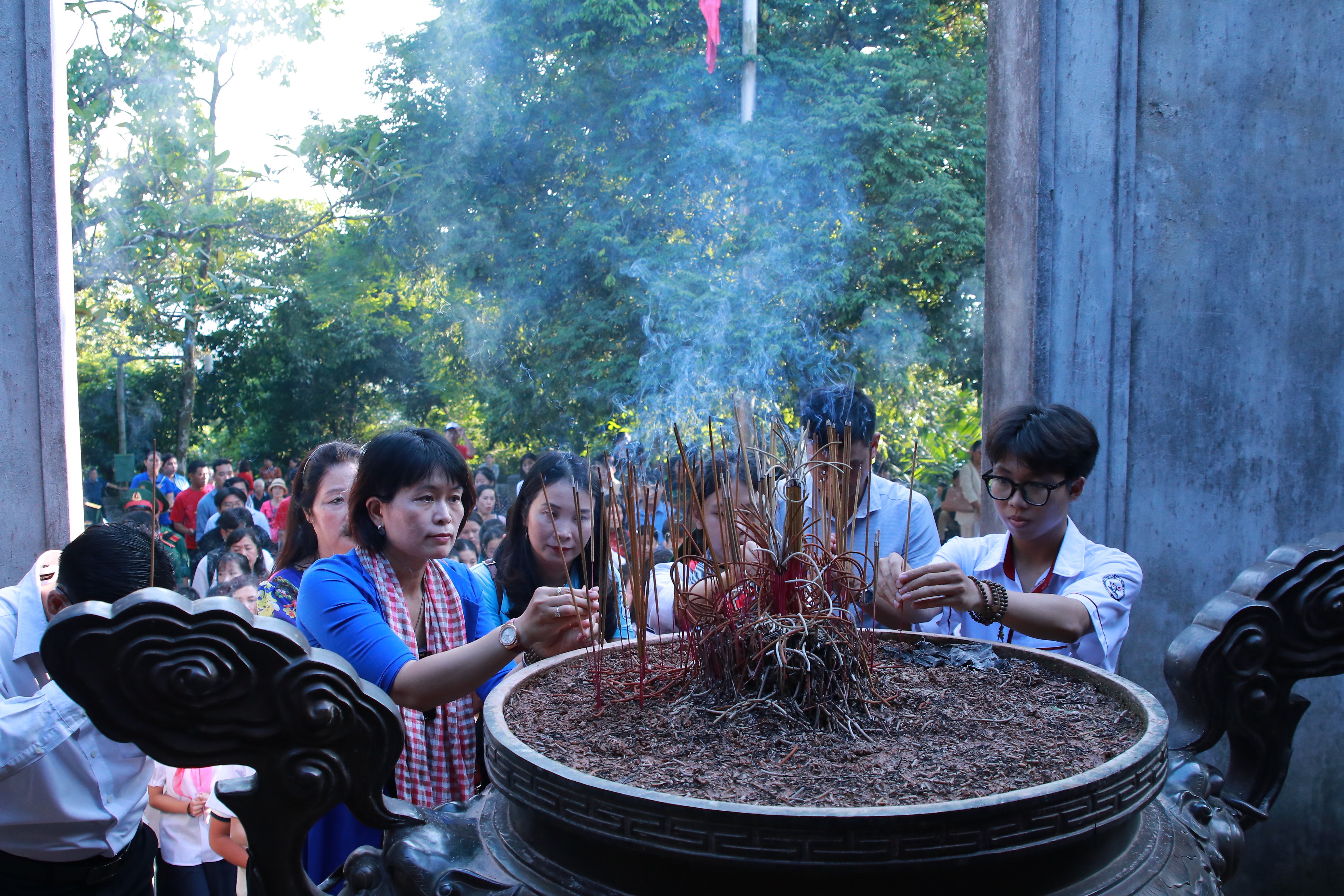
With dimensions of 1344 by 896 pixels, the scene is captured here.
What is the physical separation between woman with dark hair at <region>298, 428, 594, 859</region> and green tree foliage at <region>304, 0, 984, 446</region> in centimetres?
654

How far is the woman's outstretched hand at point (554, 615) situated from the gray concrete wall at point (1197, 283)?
1940 millimetres

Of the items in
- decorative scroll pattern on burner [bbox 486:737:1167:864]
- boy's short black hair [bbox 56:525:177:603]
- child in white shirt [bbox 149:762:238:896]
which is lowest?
child in white shirt [bbox 149:762:238:896]

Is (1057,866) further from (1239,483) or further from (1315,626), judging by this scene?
(1239,483)

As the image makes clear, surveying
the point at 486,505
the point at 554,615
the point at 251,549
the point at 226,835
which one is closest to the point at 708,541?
the point at 554,615

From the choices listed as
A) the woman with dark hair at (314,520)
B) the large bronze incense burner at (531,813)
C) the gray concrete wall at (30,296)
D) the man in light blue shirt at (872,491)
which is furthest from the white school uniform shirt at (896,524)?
the gray concrete wall at (30,296)

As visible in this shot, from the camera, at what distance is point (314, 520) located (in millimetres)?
2643

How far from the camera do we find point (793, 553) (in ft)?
4.99

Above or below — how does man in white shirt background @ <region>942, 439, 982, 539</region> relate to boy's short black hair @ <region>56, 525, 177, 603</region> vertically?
below

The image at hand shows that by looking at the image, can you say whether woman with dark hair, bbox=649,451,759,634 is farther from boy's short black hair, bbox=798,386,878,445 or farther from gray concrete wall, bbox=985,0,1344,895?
gray concrete wall, bbox=985,0,1344,895

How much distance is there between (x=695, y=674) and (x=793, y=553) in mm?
276

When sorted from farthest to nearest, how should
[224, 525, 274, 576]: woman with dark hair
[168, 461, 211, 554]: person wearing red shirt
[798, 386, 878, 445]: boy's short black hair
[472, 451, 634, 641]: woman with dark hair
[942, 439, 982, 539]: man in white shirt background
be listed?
[168, 461, 211, 554]: person wearing red shirt < [942, 439, 982, 539]: man in white shirt background < [224, 525, 274, 576]: woman with dark hair < [798, 386, 878, 445]: boy's short black hair < [472, 451, 634, 641]: woman with dark hair

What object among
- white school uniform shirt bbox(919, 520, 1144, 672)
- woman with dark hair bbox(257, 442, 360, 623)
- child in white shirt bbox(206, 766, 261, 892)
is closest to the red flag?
woman with dark hair bbox(257, 442, 360, 623)

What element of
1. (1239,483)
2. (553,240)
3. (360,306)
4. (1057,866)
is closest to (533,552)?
(1057,866)

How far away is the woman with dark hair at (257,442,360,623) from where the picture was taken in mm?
2543
